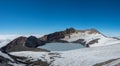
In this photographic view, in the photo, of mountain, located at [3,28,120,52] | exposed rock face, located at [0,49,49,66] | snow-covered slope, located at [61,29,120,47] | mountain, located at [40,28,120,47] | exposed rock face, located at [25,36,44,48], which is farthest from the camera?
exposed rock face, located at [25,36,44,48]

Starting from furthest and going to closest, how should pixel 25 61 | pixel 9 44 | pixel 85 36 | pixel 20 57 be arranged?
pixel 85 36 < pixel 9 44 < pixel 20 57 < pixel 25 61

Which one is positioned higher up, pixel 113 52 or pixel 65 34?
pixel 65 34

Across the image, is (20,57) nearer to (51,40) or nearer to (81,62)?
(81,62)

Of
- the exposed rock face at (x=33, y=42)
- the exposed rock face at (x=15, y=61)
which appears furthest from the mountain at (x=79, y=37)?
the exposed rock face at (x=15, y=61)

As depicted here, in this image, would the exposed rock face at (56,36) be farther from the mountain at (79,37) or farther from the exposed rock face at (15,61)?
the exposed rock face at (15,61)

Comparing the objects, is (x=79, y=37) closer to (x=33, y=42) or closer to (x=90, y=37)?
(x=90, y=37)

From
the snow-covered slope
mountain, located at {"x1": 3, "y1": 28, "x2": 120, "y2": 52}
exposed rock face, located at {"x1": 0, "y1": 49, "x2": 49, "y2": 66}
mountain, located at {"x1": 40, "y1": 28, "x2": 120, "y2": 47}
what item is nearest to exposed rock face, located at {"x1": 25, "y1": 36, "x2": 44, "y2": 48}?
mountain, located at {"x1": 3, "y1": 28, "x2": 120, "y2": 52}

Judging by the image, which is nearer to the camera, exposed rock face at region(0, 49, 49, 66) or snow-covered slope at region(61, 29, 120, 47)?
exposed rock face at region(0, 49, 49, 66)

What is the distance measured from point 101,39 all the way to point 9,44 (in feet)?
136

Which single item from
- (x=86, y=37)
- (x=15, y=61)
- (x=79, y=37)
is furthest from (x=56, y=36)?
(x=15, y=61)

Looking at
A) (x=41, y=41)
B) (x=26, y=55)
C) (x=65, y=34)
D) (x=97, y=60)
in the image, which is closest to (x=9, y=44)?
(x=41, y=41)

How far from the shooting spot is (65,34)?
472ft

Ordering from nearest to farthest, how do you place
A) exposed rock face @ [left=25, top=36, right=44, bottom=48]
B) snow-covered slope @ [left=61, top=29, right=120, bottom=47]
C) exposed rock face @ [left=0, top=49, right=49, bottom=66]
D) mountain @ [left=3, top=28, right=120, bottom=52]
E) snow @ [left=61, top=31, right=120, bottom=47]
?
exposed rock face @ [left=0, top=49, right=49, bottom=66], snow-covered slope @ [left=61, top=29, right=120, bottom=47], mountain @ [left=3, top=28, right=120, bottom=52], snow @ [left=61, top=31, right=120, bottom=47], exposed rock face @ [left=25, top=36, right=44, bottom=48]

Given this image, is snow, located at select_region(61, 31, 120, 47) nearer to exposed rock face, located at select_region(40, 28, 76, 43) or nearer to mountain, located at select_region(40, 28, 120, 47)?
mountain, located at select_region(40, 28, 120, 47)
